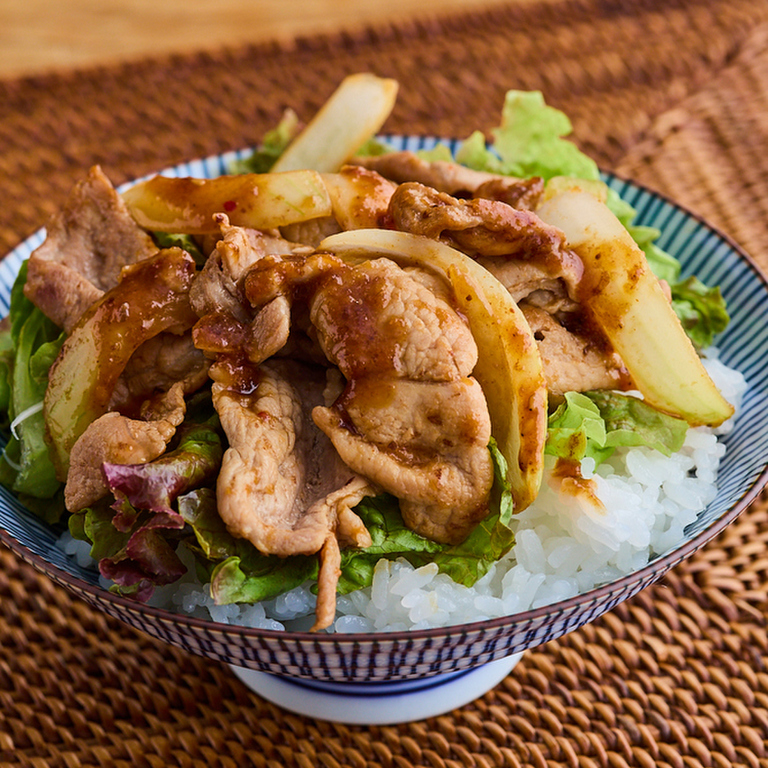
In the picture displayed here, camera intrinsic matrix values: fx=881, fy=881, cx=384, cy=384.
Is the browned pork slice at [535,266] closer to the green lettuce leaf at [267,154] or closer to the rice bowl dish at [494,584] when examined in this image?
the rice bowl dish at [494,584]

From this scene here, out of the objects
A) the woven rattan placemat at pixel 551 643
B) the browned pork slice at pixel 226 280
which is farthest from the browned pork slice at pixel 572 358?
the woven rattan placemat at pixel 551 643

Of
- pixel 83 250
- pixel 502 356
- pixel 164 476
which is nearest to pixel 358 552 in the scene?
pixel 164 476

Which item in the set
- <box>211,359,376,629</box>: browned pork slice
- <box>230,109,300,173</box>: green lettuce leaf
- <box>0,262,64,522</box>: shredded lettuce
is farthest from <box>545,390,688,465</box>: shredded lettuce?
<box>230,109,300,173</box>: green lettuce leaf

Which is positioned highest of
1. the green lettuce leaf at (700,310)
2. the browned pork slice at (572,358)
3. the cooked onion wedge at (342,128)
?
the cooked onion wedge at (342,128)

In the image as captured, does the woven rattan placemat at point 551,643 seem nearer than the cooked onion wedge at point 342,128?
Yes

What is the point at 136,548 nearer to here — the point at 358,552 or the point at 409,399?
the point at 358,552

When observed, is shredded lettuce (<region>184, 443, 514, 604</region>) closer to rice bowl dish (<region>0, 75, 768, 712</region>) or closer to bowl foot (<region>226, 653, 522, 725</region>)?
rice bowl dish (<region>0, 75, 768, 712</region>)
